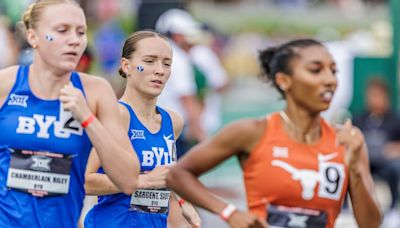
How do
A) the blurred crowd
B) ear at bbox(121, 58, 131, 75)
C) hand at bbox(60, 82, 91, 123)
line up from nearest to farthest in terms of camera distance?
hand at bbox(60, 82, 91, 123), ear at bbox(121, 58, 131, 75), the blurred crowd

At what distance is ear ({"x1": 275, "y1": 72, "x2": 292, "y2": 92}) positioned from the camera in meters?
6.86

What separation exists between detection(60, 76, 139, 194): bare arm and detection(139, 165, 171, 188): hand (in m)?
0.34

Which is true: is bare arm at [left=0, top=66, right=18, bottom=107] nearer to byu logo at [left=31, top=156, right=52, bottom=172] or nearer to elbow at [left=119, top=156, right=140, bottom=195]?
byu logo at [left=31, top=156, right=52, bottom=172]

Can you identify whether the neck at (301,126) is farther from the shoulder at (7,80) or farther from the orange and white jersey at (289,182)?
the shoulder at (7,80)

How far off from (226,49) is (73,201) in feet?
45.4

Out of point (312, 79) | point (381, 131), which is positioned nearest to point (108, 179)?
point (312, 79)

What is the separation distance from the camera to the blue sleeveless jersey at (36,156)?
21.6 ft

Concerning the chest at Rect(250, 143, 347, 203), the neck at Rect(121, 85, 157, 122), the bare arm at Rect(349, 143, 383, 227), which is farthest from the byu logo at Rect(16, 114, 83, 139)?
the bare arm at Rect(349, 143, 383, 227)

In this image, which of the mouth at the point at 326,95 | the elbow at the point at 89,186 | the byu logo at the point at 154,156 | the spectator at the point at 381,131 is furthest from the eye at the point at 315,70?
the spectator at the point at 381,131

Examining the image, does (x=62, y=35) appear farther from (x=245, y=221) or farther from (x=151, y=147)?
(x=245, y=221)

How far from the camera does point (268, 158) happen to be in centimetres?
657

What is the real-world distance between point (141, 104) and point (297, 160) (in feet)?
3.90

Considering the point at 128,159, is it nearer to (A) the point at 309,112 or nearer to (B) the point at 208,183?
(A) the point at 309,112

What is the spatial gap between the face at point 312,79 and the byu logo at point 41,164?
135cm
